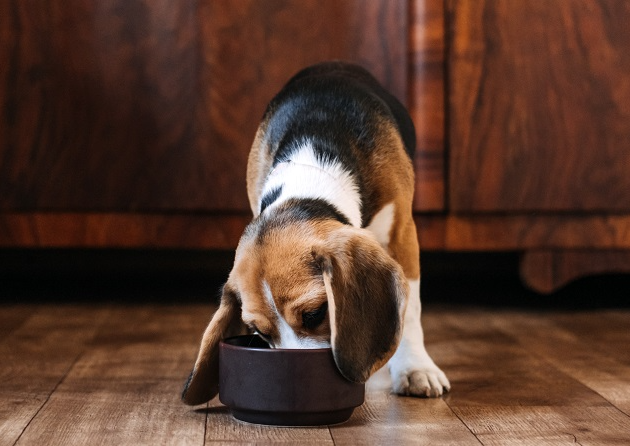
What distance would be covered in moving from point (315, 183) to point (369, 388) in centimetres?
49

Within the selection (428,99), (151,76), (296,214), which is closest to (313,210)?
(296,214)

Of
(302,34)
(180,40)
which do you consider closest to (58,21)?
(180,40)

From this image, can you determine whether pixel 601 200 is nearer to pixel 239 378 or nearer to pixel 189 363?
pixel 189 363

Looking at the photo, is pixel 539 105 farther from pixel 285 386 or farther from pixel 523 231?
pixel 285 386

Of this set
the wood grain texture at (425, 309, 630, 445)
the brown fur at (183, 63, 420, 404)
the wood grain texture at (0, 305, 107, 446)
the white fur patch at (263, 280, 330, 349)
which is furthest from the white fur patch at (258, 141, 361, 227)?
the wood grain texture at (0, 305, 107, 446)

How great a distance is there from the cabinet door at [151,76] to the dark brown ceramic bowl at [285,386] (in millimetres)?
1663

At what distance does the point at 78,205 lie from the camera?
3.27 m

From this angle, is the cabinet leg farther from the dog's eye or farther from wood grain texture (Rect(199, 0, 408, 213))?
the dog's eye

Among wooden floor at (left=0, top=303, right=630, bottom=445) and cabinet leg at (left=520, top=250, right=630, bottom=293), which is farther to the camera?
cabinet leg at (left=520, top=250, right=630, bottom=293)

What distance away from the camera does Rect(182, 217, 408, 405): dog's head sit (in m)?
1.61

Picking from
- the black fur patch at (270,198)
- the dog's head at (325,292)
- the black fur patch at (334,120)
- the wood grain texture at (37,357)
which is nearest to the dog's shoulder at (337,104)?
the black fur patch at (334,120)

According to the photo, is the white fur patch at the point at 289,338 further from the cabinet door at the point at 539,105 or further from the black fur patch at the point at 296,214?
the cabinet door at the point at 539,105

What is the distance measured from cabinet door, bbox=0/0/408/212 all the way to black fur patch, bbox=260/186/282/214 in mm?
1325

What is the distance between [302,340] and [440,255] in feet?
8.48
